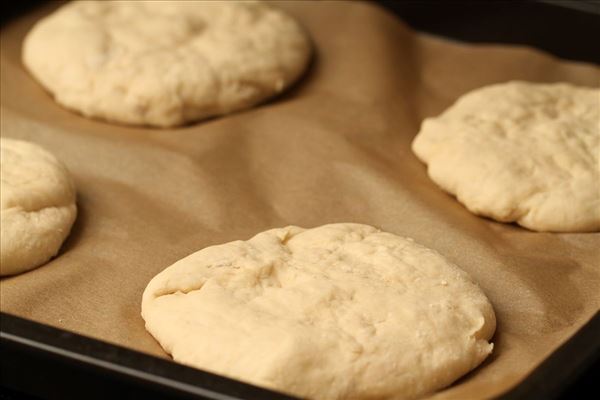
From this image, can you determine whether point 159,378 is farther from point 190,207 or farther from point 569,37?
point 569,37

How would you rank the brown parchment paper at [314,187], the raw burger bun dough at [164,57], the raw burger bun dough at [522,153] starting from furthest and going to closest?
1. the raw burger bun dough at [164,57]
2. the raw burger bun dough at [522,153]
3. the brown parchment paper at [314,187]

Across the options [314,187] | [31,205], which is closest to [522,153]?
[314,187]

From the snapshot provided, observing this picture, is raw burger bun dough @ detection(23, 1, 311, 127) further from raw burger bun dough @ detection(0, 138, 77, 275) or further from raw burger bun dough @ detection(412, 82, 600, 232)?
raw burger bun dough @ detection(412, 82, 600, 232)

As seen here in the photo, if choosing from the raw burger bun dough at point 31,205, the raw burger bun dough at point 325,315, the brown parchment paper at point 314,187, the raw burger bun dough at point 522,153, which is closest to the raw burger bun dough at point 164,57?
the brown parchment paper at point 314,187

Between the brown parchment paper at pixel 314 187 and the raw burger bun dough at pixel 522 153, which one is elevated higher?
the raw burger bun dough at pixel 522 153

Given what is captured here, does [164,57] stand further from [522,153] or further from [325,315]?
[325,315]

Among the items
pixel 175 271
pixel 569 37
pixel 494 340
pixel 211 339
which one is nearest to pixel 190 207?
pixel 175 271

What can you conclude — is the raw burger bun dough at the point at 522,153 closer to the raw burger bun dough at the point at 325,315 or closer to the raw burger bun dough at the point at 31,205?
the raw burger bun dough at the point at 325,315

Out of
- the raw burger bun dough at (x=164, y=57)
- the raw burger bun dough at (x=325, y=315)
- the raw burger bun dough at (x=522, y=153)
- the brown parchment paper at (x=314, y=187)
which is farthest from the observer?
the raw burger bun dough at (x=164, y=57)

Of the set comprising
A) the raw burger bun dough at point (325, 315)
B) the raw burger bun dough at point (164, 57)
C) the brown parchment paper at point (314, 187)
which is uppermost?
the raw burger bun dough at point (164, 57)
